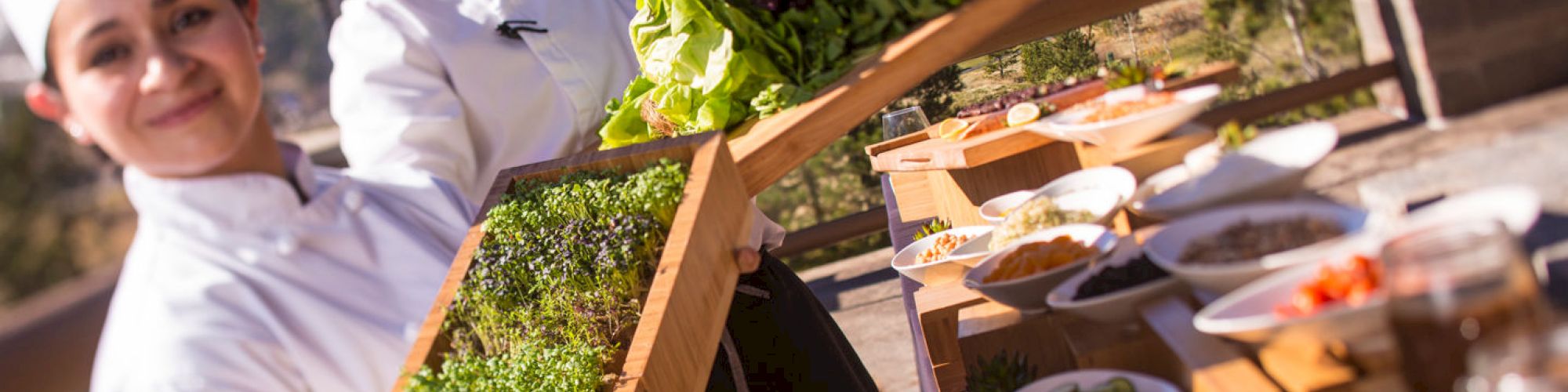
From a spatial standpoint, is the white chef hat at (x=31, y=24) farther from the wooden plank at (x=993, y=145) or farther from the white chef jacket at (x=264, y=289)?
the wooden plank at (x=993, y=145)

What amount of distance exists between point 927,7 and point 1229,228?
24.2 inches

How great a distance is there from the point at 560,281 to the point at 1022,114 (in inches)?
28.6

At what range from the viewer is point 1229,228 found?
980 millimetres

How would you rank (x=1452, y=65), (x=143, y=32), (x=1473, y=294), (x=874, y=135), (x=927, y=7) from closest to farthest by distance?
1. (x=1473, y=294)
2. (x=1452, y=65)
3. (x=927, y=7)
4. (x=143, y=32)
5. (x=874, y=135)

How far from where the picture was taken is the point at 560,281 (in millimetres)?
1772

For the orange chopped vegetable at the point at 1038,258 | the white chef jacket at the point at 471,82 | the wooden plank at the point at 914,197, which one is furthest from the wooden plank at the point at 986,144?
the white chef jacket at the point at 471,82

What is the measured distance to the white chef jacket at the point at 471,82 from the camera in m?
2.48

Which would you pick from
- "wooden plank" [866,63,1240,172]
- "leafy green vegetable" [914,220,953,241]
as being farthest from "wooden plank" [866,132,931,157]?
"leafy green vegetable" [914,220,953,241]

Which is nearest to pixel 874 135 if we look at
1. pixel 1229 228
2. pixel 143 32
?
pixel 143 32

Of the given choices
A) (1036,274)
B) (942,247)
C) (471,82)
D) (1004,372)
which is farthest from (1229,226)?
(471,82)

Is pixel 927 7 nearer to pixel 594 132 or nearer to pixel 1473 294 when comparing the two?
pixel 1473 294

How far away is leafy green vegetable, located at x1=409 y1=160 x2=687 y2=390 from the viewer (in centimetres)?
161

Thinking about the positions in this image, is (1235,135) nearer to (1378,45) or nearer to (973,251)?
(1378,45)

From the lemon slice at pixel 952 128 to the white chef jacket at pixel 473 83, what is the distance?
0.52 m
